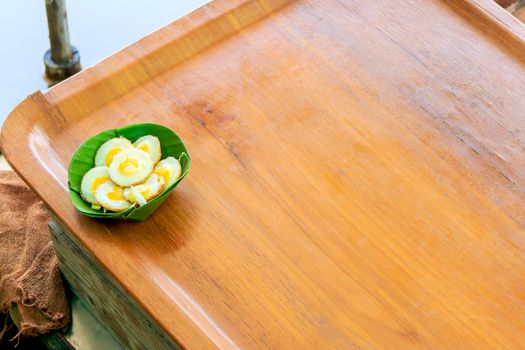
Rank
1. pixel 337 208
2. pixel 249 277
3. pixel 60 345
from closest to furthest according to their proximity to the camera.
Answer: pixel 249 277, pixel 337 208, pixel 60 345

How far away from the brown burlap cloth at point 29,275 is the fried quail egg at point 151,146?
49 cm

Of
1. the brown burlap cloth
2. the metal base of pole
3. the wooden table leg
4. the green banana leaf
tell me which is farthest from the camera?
the metal base of pole

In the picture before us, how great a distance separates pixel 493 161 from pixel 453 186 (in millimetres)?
114

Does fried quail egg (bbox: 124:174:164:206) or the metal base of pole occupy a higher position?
fried quail egg (bbox: 124:174:164:206)

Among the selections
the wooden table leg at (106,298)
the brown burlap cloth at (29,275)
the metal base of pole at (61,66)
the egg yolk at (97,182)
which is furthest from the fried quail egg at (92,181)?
the metal base of pole at (61,66)

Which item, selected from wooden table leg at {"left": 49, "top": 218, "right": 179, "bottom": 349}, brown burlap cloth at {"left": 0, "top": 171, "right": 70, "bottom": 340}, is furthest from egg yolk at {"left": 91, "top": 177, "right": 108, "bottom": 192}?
brown burlap cloth at {"left": 0, "top": 171, "right": 70, "bottom": 340}

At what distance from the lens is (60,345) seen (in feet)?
6.26

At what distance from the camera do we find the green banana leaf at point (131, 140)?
142cm

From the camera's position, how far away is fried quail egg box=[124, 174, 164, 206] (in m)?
1.43

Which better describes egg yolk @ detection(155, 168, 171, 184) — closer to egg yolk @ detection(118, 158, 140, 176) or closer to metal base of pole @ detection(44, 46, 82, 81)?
egg yolk @ detection(118, 158, 140, 176)

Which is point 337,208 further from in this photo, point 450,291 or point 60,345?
point 60,345

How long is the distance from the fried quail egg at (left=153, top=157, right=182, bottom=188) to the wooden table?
0.20 feet

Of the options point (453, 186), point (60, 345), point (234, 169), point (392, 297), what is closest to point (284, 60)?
point (234, 169)

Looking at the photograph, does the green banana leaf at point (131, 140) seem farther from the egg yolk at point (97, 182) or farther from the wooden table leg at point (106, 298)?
the wooden table leg at point (106, 298)
